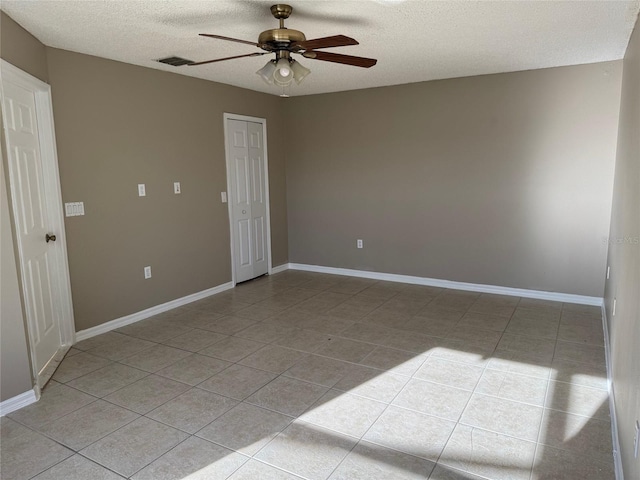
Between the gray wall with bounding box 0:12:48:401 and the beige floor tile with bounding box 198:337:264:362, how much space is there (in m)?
1.19

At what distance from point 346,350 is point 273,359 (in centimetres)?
59

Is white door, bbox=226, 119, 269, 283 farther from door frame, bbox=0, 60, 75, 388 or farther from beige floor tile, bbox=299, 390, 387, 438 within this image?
beige floor tile, bbox=299, 390, 387, 438

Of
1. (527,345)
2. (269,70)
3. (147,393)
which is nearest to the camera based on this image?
(269,70)

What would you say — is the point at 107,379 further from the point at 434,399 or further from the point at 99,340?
the point at 434,399

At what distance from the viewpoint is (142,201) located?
4172 mm

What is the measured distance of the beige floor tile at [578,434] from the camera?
7.07ft

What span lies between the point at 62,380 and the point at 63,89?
2.26 m

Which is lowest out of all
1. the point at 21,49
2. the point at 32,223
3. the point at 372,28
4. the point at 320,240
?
the point at 320,240

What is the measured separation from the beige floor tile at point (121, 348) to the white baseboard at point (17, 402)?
67 cm

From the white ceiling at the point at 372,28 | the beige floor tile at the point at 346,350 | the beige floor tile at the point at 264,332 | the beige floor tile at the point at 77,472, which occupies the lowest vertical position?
the beige floor tile at the point at 77,472

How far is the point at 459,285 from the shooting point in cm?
509

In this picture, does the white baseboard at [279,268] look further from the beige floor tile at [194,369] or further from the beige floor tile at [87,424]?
the beige floor tile at [87,424]

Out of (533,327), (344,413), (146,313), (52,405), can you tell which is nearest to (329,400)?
(344,413)

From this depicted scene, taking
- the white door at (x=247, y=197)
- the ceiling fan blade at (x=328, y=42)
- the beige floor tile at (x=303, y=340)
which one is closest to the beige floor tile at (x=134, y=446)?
the beige floor tile at (x=303, y=340)
